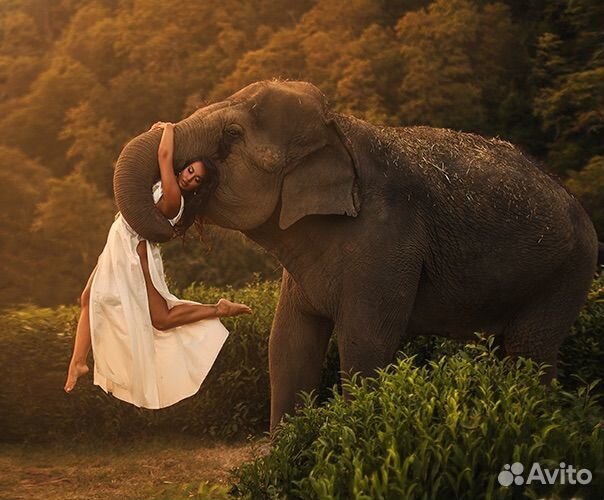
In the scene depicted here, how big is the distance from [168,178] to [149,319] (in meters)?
0.87

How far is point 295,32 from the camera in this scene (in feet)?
88.0

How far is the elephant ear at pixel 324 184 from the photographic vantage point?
6527 mm

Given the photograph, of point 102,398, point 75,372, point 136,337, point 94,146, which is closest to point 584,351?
point 102,398

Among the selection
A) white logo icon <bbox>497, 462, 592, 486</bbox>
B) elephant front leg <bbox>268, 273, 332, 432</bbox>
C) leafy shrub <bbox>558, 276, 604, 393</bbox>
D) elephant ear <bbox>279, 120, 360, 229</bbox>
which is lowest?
leafy shrub <bbox>558, 276, 604, 393</bbox>

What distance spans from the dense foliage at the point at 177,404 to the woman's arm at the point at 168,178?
9.35 ft

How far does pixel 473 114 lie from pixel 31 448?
16230mm

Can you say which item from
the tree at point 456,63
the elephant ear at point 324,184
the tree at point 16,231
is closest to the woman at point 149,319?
the elephant ear at point 324,184

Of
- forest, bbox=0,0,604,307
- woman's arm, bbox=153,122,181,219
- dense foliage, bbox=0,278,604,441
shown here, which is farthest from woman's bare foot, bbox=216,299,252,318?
forest, bbox=0,0,604,307

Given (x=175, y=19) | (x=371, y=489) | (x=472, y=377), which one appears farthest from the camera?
(x=175, y=19)

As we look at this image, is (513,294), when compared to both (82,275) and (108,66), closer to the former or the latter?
(82,275)

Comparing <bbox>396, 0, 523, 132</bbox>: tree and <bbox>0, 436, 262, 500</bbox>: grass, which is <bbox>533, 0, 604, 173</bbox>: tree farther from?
<bbox>0, 436, 262, 500</bbox>: grass

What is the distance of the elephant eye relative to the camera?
6.46m

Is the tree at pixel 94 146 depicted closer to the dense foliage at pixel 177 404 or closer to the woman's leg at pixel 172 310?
the dense foliage at pixel 177 404

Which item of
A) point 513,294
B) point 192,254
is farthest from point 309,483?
point 192,254
